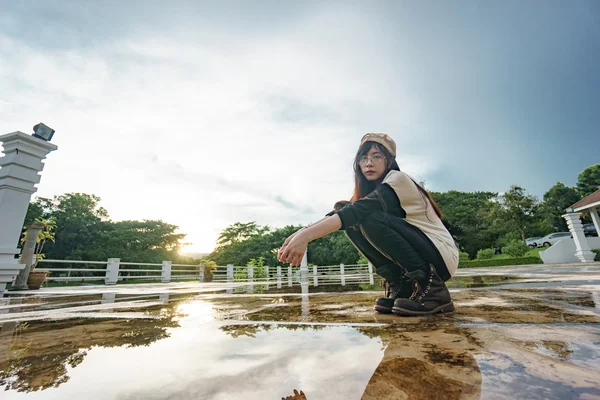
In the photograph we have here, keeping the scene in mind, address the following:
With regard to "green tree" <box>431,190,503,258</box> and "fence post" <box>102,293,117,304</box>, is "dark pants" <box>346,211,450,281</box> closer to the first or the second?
"fence post" <box>102,293,117,304</box>

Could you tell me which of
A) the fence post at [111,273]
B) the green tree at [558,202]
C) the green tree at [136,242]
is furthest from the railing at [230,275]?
the green tree at [558,202]

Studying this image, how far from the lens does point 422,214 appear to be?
1.44 meters

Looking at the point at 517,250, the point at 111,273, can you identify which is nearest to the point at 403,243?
the point at 111,273

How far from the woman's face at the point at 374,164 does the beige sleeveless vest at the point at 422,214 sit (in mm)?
192

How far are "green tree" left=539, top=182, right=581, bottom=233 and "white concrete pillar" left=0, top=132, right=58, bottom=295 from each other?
31.3m

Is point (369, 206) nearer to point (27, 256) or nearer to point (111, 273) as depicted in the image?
point (27, 256)

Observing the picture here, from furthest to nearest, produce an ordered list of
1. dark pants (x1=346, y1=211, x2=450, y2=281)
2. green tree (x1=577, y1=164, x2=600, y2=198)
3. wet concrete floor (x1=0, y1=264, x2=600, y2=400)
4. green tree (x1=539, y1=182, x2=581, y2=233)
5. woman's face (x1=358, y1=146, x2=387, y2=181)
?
green tree (x1=577, y1=164, x2=600, y2=198) < green tree (x1=539, y1=182, x2=581, y2=233) < woman's face (x1=358, y1=146, x2=387, y2=181) < dark pants (x1=346, y1=211, x2=450, y2=281) < wet concrete floor (x1=0, y1=264, x2=600, y2=400)

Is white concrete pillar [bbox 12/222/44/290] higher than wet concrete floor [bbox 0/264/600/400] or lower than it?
higher

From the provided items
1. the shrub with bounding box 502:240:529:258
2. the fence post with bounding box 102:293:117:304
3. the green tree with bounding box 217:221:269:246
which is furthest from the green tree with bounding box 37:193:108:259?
the shrub with bounding box 502:240:529:258

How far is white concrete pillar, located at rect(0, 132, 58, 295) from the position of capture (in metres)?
3.79

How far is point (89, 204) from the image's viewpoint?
25.4 metres

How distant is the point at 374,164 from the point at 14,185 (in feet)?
17.3

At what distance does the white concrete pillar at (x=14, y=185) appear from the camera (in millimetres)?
3795

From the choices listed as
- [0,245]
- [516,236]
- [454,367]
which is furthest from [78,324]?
[516,236]
